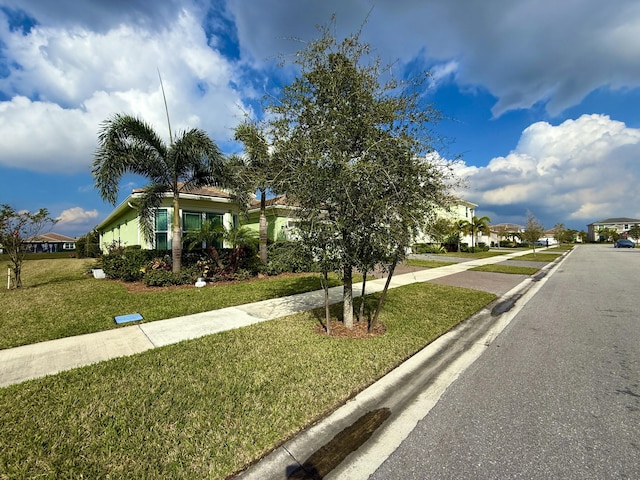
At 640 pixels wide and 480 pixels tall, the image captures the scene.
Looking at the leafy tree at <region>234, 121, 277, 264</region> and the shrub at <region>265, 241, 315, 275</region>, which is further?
the shrub at <region>265, 241, 315, 275</region>

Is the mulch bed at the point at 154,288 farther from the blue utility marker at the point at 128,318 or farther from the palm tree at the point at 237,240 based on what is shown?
the blue utility marker at the point at 128,318

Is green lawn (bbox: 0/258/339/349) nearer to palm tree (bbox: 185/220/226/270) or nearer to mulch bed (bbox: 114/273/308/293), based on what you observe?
mulch bed (bbox: 114/273/308/293)

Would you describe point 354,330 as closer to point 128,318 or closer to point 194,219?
point 128,318

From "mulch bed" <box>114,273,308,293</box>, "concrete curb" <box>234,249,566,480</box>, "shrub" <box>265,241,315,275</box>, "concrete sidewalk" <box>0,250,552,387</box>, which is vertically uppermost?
"shrub" <box>265,241,315,275</box>

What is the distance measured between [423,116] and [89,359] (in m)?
6.46

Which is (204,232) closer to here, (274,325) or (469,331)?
(274,325)

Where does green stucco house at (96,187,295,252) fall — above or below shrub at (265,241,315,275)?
above

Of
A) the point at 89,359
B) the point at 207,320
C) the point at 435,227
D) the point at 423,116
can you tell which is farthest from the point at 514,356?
the point at 89,359

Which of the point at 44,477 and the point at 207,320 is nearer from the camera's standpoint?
the point at 44,477

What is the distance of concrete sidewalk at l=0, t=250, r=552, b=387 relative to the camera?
4.00 metres

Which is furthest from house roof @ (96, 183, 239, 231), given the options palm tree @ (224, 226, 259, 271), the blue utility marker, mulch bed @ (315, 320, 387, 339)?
mulch bed @ (315, 320, 387, 339)

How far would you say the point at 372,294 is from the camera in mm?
8703

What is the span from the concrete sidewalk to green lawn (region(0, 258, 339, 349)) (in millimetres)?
401

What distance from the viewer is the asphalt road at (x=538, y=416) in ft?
7.50
